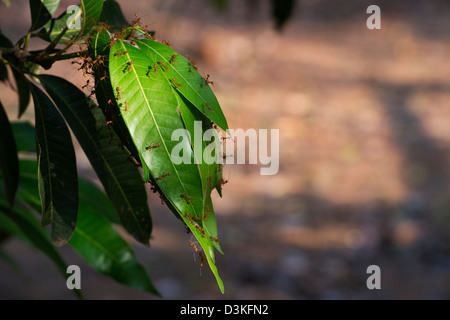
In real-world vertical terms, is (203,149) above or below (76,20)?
below

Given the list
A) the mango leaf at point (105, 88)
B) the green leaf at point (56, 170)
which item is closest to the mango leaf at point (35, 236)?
the green leaf at point (56, 170)

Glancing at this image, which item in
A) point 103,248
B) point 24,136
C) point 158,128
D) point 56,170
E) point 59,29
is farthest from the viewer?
point 24,136

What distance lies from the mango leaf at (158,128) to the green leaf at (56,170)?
17cm

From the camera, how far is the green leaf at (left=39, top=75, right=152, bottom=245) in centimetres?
72

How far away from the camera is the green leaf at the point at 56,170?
705 mm

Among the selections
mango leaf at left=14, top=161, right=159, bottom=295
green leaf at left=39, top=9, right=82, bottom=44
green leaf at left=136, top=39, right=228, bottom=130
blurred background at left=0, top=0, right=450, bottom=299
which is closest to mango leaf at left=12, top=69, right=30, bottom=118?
green leaf at left=39, top=9, right=82, bottom=44

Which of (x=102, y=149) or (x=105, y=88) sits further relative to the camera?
(x=102, y=149)

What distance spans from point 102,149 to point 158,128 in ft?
0.62

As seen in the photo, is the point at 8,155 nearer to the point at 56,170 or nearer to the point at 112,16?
the point at 56,170

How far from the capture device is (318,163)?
3.63 metres

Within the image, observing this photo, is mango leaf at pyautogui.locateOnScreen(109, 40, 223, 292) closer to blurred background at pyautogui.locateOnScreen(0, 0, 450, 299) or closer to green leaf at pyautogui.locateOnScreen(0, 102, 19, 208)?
green leaf at pyautogui.locateOnScreen(0, 102, 19, 208)

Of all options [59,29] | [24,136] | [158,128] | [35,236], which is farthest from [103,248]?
[158,128]

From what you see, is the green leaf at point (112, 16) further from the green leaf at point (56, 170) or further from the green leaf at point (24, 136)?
the green leaf at point (24, 136)
